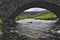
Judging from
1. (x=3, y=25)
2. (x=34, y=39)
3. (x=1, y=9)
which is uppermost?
(x=1, y=9)

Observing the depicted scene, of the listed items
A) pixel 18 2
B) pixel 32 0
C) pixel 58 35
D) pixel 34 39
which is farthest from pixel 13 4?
pixel 58 35

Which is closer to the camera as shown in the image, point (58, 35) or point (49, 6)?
point (58, 35)

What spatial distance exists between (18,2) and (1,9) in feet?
3.10

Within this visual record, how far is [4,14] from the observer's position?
9.98 meters

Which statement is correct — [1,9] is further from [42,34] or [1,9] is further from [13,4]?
[42,34]

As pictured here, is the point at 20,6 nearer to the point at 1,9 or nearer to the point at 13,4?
the point at 13,4

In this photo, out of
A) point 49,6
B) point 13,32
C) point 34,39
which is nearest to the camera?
point 34,39

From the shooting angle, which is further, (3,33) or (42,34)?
(42,34)

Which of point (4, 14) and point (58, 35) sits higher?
point (4, 14)

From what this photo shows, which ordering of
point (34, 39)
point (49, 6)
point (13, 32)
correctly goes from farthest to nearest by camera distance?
point (49, 6) → point (13, 32) → point (34, 39)

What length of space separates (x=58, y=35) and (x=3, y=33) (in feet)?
9.26

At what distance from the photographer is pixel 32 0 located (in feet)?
32.7

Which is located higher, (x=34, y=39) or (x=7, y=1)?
(x=7, y=1)

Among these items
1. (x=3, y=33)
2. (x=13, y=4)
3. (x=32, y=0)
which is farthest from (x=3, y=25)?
(x=32, y=0)
